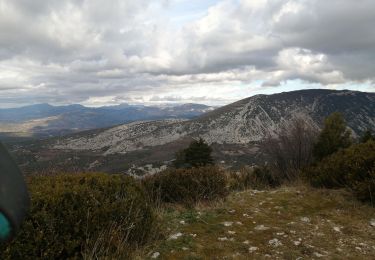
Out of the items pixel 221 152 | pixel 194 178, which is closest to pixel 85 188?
pixel 194 178

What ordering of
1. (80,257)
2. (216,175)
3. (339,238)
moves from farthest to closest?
(216,175) → (339,238) → (80,257)

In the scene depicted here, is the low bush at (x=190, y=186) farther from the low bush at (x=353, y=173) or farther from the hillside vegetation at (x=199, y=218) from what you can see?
the low bush at (x=353, y=173)

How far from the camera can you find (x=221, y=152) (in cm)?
18262

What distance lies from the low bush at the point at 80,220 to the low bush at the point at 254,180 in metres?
6.08

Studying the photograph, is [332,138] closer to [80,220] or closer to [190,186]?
[190,186]

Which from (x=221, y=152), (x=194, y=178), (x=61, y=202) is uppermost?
(x=61, y=202)

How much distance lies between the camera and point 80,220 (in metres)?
4.98

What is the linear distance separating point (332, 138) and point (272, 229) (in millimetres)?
15925

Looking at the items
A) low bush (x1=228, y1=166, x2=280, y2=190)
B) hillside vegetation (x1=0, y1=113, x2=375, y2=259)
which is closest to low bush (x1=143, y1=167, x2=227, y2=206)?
hillside vegetation (x1=0, y1=113, x2=375, y2=259)

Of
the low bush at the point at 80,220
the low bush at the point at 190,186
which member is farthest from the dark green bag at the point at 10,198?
the low bush at the point at 190,186

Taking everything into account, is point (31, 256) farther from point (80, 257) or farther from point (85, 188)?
point (85, 188)

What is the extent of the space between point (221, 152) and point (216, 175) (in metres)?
174

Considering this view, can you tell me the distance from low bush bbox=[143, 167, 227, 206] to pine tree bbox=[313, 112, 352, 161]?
35.5 feet

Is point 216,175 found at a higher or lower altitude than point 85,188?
lower
